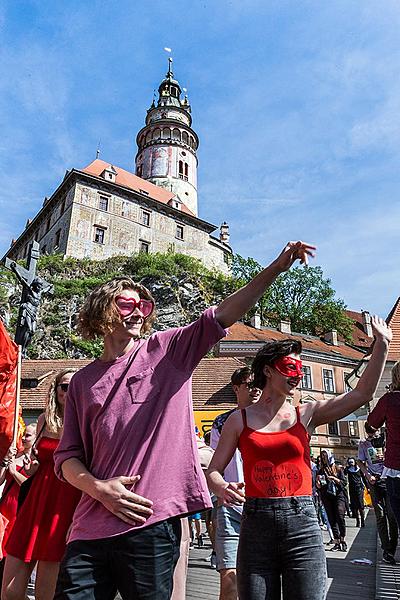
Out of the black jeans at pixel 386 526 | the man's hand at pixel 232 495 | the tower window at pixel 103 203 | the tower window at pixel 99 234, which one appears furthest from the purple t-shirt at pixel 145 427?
the tower window at pixel 103 203

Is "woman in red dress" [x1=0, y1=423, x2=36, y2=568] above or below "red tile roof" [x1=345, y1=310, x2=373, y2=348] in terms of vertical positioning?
below

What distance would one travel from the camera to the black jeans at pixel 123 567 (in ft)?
6.10

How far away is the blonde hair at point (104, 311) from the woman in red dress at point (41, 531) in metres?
1.76

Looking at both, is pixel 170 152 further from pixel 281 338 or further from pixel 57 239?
pixel 281 338

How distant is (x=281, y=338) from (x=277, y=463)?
37915 mm

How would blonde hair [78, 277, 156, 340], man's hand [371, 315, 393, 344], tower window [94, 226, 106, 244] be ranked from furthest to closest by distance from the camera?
tower window [94, 226, 106, 244] < man's hand [371, 315, 393, 344] < blonde hair [78, 277, 156, 340]

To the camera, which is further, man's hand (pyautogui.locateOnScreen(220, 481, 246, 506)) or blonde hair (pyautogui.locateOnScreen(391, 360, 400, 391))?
blonde hair (pyautogui.locateOnScreen(391, 360, 400, 391))

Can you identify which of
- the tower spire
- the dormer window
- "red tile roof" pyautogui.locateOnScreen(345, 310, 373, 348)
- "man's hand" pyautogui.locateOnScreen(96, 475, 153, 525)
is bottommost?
"man's hand" pyautogui.locateOnScreen(96, 475, 153, 525)

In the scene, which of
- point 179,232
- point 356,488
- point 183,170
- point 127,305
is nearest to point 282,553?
point 127,305

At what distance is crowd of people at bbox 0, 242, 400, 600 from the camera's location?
75.4 inches

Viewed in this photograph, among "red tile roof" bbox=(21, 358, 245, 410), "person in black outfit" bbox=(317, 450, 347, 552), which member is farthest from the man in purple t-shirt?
"red tile roof" bbox=(21, 358, 245, 410)

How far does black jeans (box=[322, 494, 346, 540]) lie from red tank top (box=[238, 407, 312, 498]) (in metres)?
7.51

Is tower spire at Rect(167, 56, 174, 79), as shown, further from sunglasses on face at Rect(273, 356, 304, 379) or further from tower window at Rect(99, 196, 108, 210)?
sunglasses on face at Rect(273, 356, 304, 379)

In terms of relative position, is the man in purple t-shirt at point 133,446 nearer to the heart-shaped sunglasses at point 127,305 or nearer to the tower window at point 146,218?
the heart-shaped sunglasses at point 127,305
